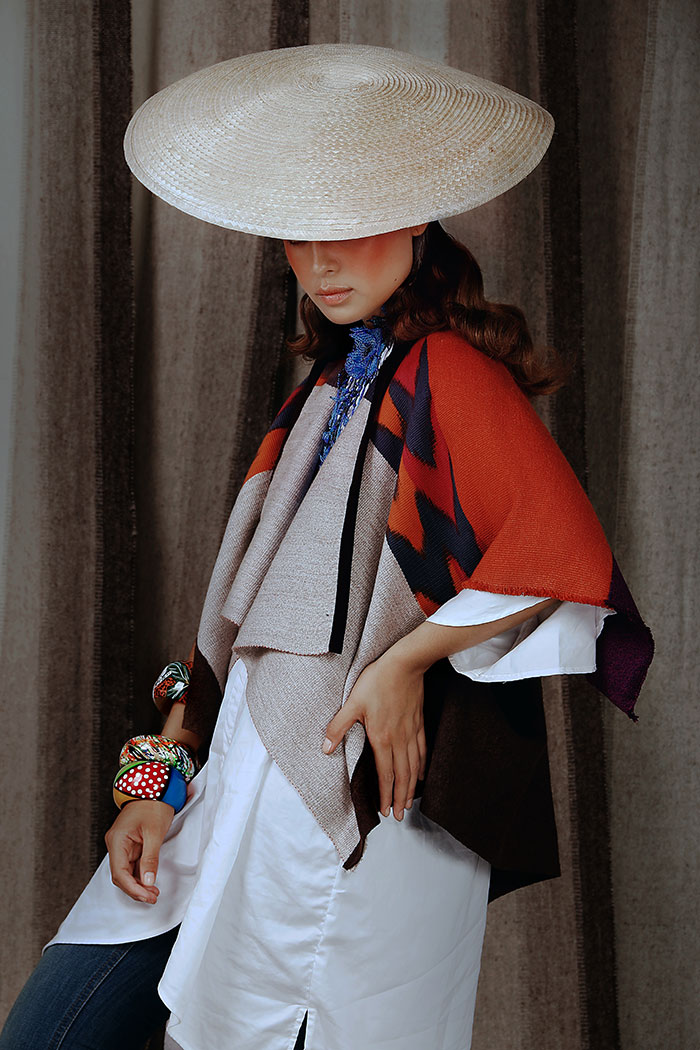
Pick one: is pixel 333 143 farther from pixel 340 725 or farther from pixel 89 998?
pixel 89 998

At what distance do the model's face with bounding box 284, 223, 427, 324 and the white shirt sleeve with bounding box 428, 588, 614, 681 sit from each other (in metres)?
0.27

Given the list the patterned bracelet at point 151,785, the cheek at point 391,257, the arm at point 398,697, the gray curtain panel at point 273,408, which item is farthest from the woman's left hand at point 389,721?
the gray curtain panel at point 273,408

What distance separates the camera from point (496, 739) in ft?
2.59

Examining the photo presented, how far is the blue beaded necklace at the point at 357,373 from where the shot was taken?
86cm

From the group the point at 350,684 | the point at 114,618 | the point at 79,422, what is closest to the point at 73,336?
the point at 79,422

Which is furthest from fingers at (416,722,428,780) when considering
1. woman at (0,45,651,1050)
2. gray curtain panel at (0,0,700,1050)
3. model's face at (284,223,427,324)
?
gray curtain panel at (0,0,700,1050)

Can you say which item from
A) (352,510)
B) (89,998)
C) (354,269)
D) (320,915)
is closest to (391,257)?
(354,269)

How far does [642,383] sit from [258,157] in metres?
0.71

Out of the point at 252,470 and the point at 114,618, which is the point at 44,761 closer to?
the point at 114,618

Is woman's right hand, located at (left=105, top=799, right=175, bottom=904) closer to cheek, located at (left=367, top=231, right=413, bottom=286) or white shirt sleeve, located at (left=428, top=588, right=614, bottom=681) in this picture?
white shirt sleeve, located at (left=428, top=588, right=614, bottom=681)

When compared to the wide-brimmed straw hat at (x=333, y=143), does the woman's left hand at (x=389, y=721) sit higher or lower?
lower

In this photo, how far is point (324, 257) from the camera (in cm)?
81

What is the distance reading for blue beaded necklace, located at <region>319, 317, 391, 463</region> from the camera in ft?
2.82

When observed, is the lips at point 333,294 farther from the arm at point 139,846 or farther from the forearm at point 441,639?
the arm at point 139,846
